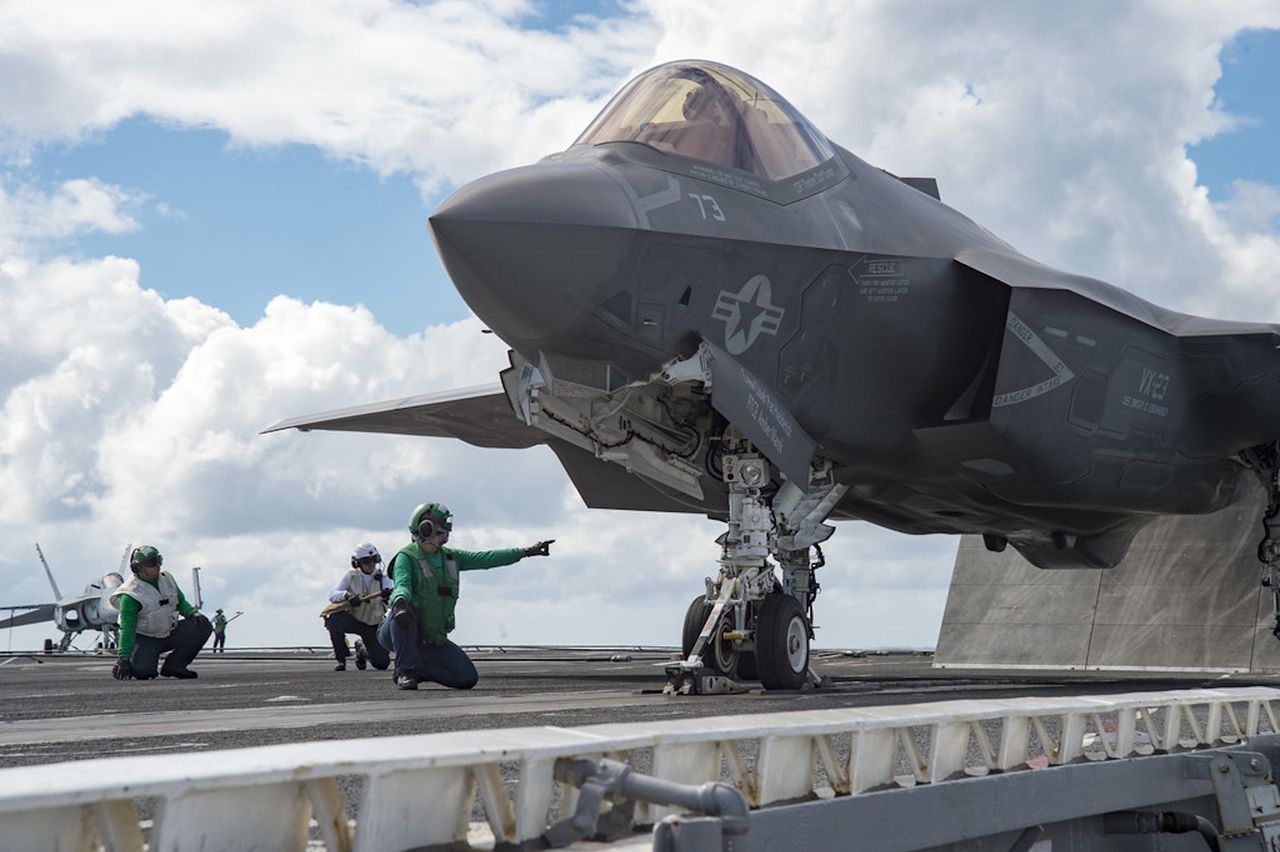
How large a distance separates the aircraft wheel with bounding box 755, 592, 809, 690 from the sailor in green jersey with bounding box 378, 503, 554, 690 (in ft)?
8.33

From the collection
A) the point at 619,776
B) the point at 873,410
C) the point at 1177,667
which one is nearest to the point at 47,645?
the point at 1177,667

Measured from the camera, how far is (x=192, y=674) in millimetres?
15508

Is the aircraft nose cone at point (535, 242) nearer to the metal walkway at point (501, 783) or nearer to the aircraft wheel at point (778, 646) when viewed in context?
the aircraft wheel at point (778, 646)

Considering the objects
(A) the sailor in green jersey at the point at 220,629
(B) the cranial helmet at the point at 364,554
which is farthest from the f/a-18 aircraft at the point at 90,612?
(B) the cranial helmet at the point at 364,554

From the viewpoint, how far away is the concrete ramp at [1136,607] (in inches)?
765

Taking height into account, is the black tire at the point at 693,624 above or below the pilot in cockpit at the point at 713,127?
below

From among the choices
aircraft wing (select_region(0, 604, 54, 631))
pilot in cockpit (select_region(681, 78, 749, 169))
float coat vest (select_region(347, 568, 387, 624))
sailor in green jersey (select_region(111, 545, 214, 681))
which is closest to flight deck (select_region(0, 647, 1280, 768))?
sailor in green jersey (select_region(111, 545, 214, 681))

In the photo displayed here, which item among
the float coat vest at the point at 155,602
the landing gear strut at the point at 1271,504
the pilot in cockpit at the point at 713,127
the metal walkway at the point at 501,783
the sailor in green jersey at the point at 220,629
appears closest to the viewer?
the metal walkway at the point at 501,783

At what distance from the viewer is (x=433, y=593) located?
1128 centimetres

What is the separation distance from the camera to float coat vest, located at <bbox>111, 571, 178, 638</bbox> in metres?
14.4

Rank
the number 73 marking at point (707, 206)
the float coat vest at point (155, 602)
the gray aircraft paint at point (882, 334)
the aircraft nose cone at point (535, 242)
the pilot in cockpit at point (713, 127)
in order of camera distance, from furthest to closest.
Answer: the float coat vest at point (155, 602) → the pilot in cockpit at point (713, 127) → the number 73 marking at point (707, 206) → the gray aircraft paint at point (882, 334) → the aircraft nose cone at point (535, 242)

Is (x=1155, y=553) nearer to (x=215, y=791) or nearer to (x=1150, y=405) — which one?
(x=1150, y=405)

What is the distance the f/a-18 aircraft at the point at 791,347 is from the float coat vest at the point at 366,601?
6533 millimetres

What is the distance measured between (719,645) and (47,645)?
4917 centimetres
